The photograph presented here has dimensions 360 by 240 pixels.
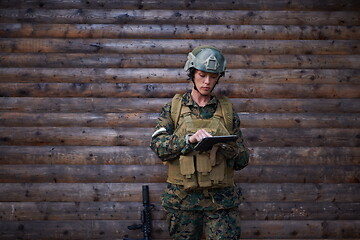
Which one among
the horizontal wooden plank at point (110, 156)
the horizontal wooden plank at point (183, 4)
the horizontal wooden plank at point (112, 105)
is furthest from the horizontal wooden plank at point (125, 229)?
the horizontal wooden plank at point (183, 4)

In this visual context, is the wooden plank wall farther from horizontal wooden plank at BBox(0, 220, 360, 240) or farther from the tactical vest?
the tactical vest

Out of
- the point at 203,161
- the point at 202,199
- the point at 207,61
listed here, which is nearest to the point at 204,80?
the point at 207,61

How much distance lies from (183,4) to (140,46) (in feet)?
2.52

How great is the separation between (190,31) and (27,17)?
2.03 m

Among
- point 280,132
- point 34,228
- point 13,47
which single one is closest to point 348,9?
point 280,132

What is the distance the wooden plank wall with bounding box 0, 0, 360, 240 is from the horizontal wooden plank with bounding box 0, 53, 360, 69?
12mm

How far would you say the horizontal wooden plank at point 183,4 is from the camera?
536 cm

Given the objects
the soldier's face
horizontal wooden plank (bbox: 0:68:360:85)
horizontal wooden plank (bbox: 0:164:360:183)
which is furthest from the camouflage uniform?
horizontal wooden plank (bbox: 0:68:360:85)

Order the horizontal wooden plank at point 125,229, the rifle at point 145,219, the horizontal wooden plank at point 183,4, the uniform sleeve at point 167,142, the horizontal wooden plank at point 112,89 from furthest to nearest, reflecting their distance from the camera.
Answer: the horizontal wooden plank at point 183,4, the horizontal wooden plank at point 112,89, the horizontal wooden plank at point 125,229, the rifle at point 145,219, the uniform sleeve at point 167,142

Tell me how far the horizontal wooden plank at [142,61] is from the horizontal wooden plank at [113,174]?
124 cm

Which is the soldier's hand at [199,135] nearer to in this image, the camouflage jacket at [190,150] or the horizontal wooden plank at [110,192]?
the camouflage jacket at [190,150]

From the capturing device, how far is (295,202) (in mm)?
4996

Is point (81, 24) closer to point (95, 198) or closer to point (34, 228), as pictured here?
point (95, 198)

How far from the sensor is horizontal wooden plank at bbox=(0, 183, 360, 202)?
4.95 m
